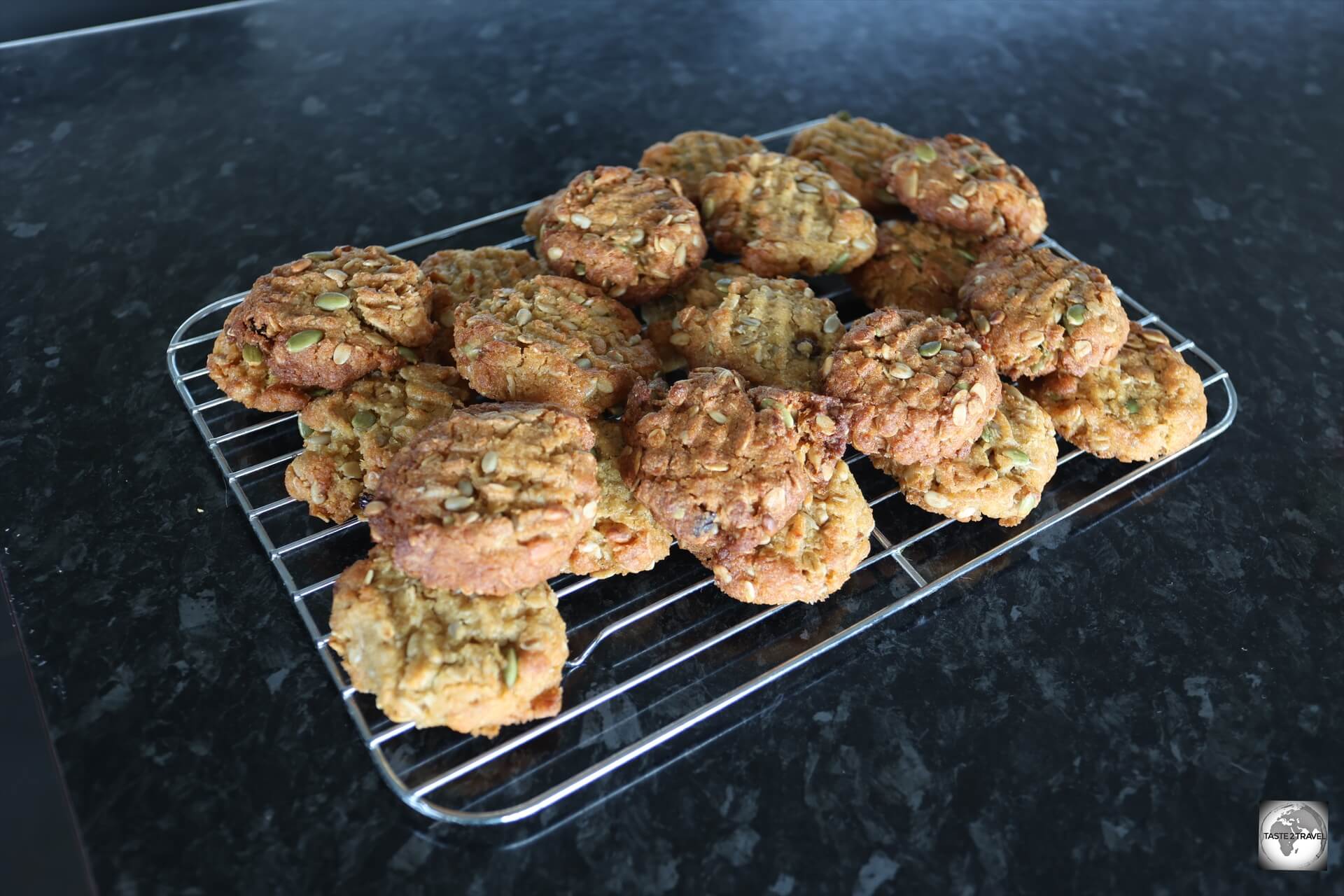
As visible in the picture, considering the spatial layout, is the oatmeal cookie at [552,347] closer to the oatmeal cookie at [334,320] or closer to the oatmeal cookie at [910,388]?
the oatmeal cookie at [334,320]

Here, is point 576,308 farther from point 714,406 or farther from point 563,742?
point 563,742

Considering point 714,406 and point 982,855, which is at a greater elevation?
point 714,406

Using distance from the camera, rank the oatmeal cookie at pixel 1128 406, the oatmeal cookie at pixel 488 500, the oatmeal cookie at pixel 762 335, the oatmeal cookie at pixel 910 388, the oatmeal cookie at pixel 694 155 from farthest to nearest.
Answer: the oatmeal cookie at pixel 694 155, the oatmeal cookie at pixel 1128 406, the oatmeal cookie at pixel 762 335, the oatmeal cookie at pixel 910 388, the oatmeal cookie at pixel 488 500

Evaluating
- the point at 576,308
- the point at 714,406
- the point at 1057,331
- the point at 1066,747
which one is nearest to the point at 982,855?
the point at 1066,747

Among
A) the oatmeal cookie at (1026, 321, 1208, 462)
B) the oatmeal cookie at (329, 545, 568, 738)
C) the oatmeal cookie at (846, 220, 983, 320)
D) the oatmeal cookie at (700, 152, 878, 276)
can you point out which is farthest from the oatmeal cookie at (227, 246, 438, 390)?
the oatmeal cookie at (1026, 321, 1208, 462)

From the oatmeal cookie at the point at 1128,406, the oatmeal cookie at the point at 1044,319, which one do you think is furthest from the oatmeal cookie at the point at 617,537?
the oatmeal cookie at the point at 1128,406

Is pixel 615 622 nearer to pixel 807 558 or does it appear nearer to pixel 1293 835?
pixel 807 558

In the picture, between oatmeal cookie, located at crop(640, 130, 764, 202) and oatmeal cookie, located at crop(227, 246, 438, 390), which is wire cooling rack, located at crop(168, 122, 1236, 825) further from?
oatmeal cookie, located at crop(640, 130, 764, 202)
